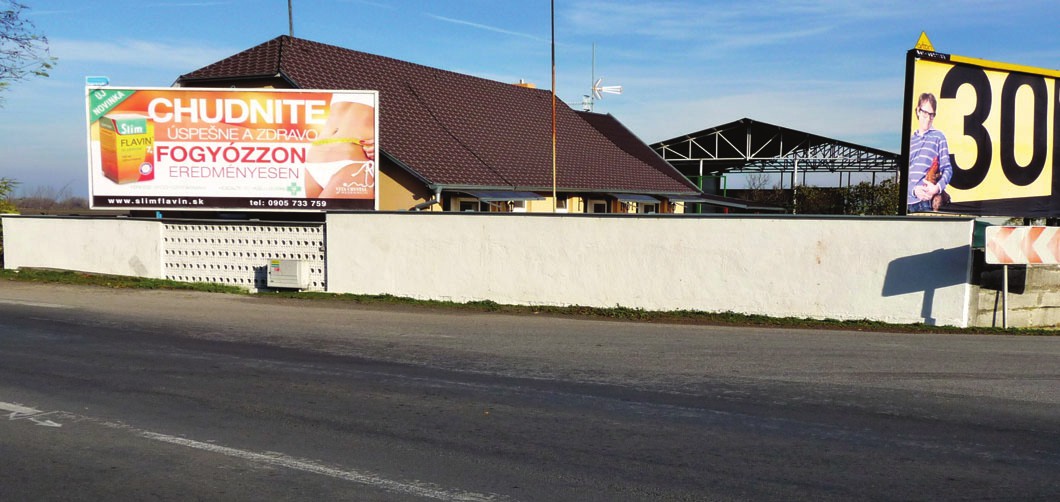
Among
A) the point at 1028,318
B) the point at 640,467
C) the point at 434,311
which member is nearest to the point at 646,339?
the point at 434,311

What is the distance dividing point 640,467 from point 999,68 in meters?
15.8

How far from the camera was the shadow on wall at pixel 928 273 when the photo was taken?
14.2 m

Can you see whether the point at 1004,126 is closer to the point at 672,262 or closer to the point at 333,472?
the point at 672,262

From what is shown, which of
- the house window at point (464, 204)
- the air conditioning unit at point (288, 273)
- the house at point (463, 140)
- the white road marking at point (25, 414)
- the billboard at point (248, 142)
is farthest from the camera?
the house window at point (464, 204)

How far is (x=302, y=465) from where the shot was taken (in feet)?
19.4

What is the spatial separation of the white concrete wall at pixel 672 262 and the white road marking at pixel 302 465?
33.2 feet

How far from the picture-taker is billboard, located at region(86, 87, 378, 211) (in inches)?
752

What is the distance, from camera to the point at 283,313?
48.4 ft

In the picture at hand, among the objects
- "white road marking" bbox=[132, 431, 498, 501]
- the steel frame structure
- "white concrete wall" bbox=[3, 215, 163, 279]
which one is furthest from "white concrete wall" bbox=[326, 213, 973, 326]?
the steel frame structure

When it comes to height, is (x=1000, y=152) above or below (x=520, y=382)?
above

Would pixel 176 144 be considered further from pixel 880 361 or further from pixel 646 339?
pixel 880 361

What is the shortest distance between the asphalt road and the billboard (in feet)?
22.5

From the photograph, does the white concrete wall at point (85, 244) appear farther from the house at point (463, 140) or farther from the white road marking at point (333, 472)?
the white road marking at point (333, 472)

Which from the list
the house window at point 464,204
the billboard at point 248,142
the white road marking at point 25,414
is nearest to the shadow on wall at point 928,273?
the billboard at point 248,142
